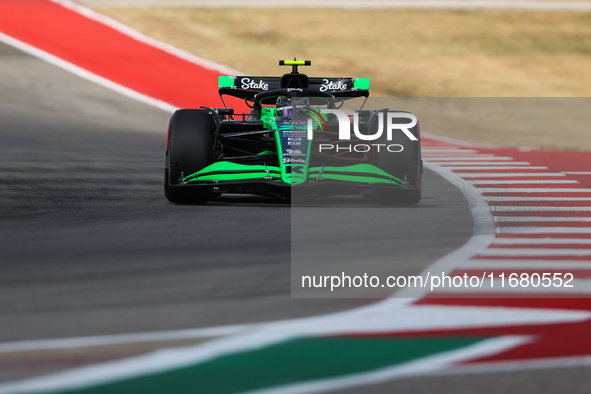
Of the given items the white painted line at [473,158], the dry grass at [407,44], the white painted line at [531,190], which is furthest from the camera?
the dry grass at [407,44]

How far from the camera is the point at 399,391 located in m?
3.54

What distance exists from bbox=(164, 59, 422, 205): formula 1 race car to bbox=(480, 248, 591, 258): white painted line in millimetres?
2417

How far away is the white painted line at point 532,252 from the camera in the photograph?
6.55 m

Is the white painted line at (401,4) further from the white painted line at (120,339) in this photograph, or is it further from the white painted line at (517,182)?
the white painted line at (120,339)

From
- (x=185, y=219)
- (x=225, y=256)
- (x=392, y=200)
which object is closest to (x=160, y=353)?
(x=225, y=256)

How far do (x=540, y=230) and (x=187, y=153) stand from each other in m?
3.84

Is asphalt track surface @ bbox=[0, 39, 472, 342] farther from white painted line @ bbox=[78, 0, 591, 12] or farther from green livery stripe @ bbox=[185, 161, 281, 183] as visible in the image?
white painted line @ bbox=[78, 0, 591, 12]

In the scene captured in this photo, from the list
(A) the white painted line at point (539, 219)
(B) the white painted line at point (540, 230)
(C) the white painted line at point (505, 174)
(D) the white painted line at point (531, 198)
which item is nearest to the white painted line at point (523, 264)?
(B) the white painted line at point (540, 230)

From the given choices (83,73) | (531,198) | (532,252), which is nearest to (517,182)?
(531,198)

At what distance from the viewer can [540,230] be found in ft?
25.7

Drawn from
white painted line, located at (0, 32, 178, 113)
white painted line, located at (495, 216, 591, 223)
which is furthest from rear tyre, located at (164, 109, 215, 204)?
white painted line, located at (0, 32, 178, 113)

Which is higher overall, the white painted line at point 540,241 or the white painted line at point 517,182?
the white painted line at point 517,182

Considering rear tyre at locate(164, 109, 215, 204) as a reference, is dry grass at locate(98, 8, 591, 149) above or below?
above

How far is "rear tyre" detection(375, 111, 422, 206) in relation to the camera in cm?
912
